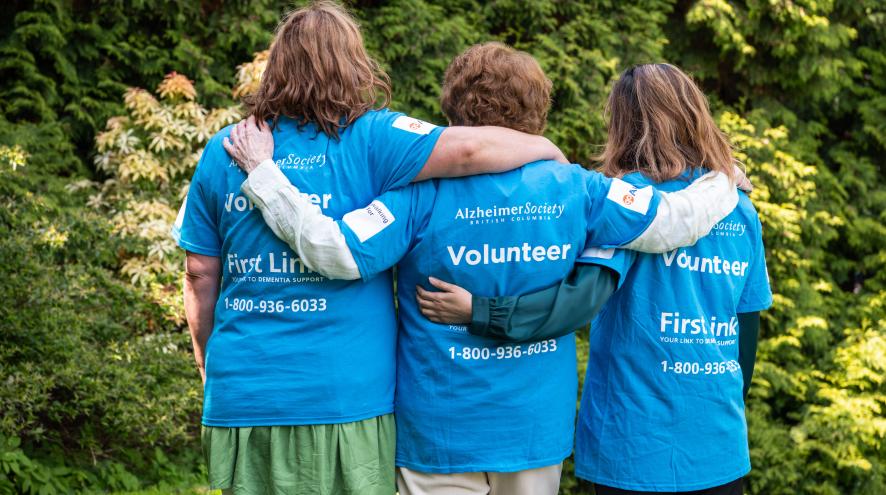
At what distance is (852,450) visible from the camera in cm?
734

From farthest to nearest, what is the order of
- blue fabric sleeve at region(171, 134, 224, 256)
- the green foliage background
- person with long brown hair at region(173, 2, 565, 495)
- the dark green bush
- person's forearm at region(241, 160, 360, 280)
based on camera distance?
the green foliage background
the dark green bush
blue fabric sleeve at region(171, 134, 224, 256)
person with long brown hair at region(173, 2, 565, 495)
person's forearm at region(241, 160, 360, 280)

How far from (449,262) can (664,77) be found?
880 mm

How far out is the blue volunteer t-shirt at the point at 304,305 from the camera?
7.87 feet

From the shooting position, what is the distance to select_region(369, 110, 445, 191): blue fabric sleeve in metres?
2.41

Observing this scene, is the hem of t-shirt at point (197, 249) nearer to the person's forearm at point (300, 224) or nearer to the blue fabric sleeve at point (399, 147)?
the person's forearm at point (300, 224)

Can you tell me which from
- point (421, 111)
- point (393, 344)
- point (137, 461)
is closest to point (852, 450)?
point (421, 111)

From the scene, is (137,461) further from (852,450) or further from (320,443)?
(852,450)

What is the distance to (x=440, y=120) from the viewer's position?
7.04m

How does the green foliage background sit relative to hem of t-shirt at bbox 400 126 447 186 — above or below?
below

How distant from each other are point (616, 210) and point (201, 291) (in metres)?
1.21

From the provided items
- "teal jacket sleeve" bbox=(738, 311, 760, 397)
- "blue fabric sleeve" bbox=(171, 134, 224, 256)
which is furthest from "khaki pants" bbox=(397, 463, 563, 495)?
"blue fabric sleeve" bbox=(171, 134, 224, 256)

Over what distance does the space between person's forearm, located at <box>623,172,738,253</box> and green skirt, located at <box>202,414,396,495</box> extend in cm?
92

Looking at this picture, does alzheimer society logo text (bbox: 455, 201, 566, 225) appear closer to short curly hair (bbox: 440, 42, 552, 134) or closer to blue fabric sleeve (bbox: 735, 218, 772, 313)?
short curly hair (bbox: 440, 42, 552, 134)

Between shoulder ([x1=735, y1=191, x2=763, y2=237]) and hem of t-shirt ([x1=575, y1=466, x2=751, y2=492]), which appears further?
shoulder ([x1=735, y1=191, x2=763, y2=237])
